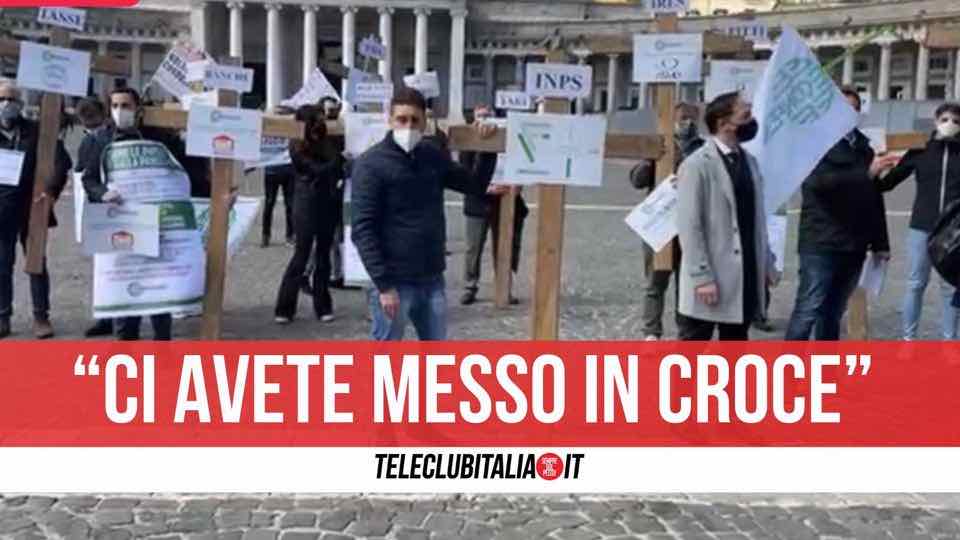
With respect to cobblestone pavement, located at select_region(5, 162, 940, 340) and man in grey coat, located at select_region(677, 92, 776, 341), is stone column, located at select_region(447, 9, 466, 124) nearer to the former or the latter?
cobblestone pavement, located at select_region(5, 162, 940, 340)

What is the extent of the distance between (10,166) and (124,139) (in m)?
1.03

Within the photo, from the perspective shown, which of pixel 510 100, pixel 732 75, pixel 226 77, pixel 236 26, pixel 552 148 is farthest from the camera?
pixel 236 26

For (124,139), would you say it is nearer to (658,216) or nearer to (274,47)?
(658,216)

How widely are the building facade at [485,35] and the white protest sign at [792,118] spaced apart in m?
1.82

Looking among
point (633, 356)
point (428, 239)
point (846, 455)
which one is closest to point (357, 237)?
point (428, 239)

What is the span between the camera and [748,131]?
4.74m

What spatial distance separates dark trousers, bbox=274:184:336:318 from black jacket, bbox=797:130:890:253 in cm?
355

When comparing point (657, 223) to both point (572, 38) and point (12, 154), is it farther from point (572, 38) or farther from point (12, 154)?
point (12, 154)

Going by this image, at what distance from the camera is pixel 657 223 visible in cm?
550

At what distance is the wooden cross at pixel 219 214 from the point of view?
630 cm

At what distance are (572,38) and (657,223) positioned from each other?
2317 millimetres

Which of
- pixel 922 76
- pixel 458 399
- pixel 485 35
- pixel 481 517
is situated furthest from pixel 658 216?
pixel 922 76

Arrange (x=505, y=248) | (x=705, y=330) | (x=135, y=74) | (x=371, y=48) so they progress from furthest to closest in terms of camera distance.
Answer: (x=371, y=48), (x=135, y=74), (x=505, y=248), (x=705, y=330)

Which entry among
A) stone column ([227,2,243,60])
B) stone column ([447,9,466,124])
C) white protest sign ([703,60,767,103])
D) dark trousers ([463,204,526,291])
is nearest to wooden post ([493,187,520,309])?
dark trousers ([463,204,526,291])
